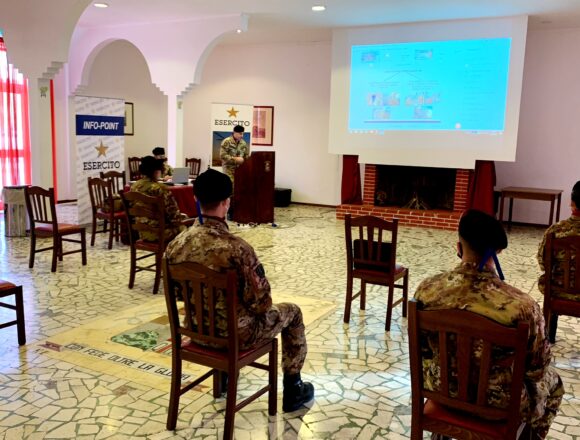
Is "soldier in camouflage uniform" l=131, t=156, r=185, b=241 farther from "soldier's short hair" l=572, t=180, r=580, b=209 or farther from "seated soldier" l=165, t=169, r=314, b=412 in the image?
"soldier's short hair" l=572, t=180, r=580, b=209

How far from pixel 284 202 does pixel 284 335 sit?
7551mm

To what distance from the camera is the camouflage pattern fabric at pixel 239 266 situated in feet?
7.37

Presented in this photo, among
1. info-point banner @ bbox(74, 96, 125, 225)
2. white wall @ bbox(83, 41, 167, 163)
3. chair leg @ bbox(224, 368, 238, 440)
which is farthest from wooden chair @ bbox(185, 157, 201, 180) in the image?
chair leg @ bbox(224, 368, 238, 440)

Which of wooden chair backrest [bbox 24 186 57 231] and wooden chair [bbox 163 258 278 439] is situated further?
wooden chair backrest [bbox 24 186 57 231]

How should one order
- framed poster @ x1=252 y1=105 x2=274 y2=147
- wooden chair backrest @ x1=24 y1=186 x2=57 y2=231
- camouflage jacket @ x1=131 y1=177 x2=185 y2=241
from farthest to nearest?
1. framed poster @ x1=252 y1=105 x2=274 y2=147
2. wooden chair backrest @ x1=24 y1=186 x2=57 y2=231
3. camouflage jacket @ x1=131 y1=177 x2=185 y2=241

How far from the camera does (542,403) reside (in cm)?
192

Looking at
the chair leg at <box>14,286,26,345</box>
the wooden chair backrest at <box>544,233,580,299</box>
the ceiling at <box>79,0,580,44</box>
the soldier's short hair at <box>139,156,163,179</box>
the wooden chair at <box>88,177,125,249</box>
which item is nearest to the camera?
the wooden chair backrest at <box>544,233,580,299</box>

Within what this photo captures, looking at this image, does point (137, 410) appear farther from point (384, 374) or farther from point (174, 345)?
point (384, 374)

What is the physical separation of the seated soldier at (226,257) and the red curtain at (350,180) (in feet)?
21.9

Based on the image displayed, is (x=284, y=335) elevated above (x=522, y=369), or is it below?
below

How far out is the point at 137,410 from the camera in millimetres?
2656

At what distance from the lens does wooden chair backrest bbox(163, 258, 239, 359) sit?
2145mm

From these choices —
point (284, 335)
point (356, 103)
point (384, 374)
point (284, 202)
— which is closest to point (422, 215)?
point (356, 103)

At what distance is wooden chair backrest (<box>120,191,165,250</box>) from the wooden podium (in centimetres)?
328
